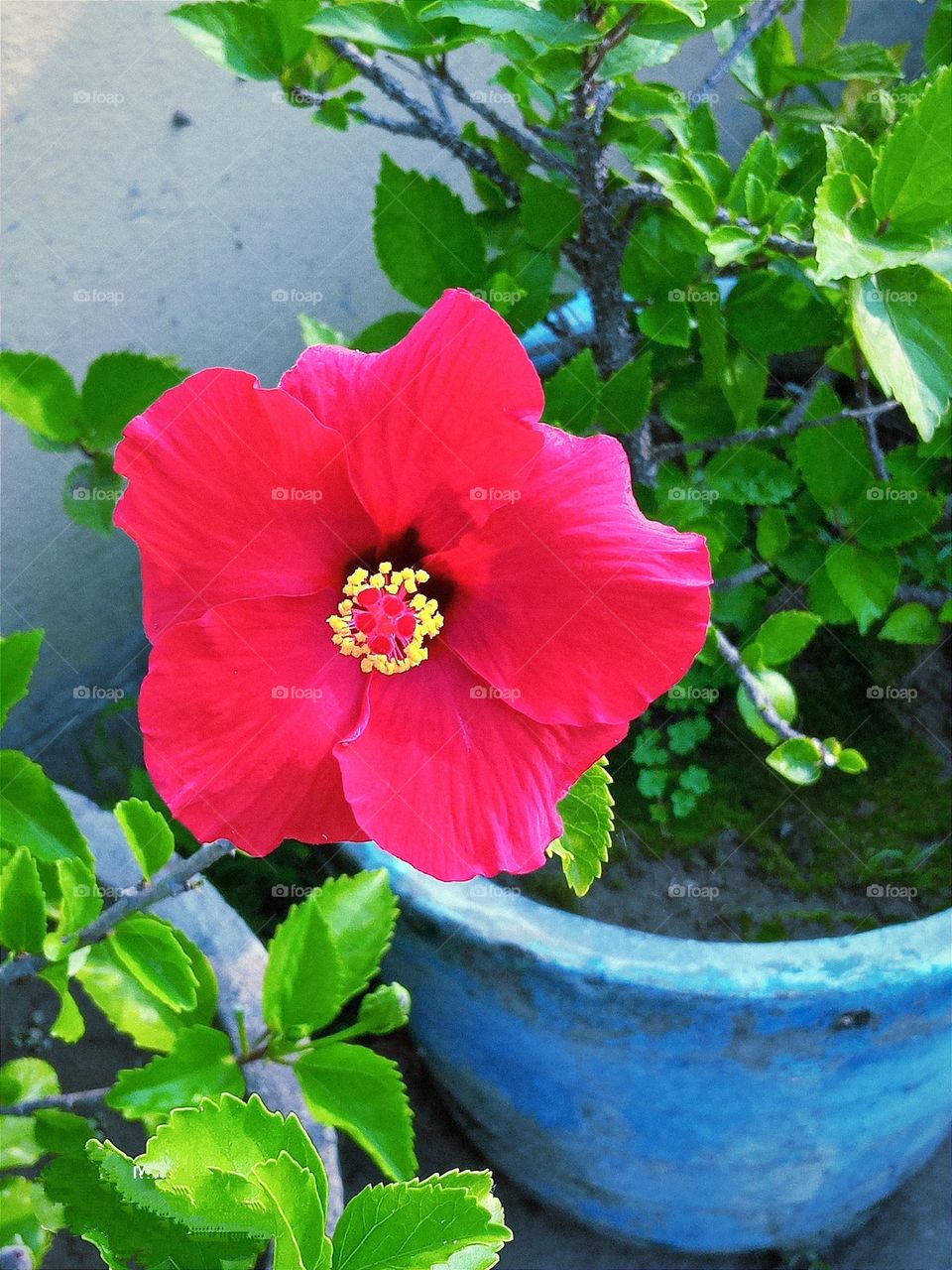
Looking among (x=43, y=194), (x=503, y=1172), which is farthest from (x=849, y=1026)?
(x=43, y=194)

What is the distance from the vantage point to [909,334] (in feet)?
2.45

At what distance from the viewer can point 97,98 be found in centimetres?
107

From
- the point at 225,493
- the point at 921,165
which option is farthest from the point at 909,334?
the point at 225,493

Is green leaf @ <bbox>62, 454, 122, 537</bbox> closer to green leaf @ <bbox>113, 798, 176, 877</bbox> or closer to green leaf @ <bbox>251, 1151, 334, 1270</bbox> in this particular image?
green leaf @ <bbox>113, 798, 176, 877</bbox>

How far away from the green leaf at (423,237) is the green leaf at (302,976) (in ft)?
1.62

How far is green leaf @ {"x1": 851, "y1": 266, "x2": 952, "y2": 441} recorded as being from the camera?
718mm

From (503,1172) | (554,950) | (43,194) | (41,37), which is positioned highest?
(41,37)

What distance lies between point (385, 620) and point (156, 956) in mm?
300

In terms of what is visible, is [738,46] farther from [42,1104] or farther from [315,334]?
[42,1104]

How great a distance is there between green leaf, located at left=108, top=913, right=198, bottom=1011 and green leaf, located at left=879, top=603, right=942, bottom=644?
69 centimetres

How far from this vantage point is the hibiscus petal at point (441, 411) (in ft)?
1.67

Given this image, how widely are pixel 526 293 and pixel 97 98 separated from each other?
479 millimetres

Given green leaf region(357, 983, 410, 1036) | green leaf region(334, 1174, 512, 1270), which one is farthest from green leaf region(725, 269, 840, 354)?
green leaf region(334, 1174, 512, 1270)

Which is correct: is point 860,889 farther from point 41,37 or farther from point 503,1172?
point 41,37
